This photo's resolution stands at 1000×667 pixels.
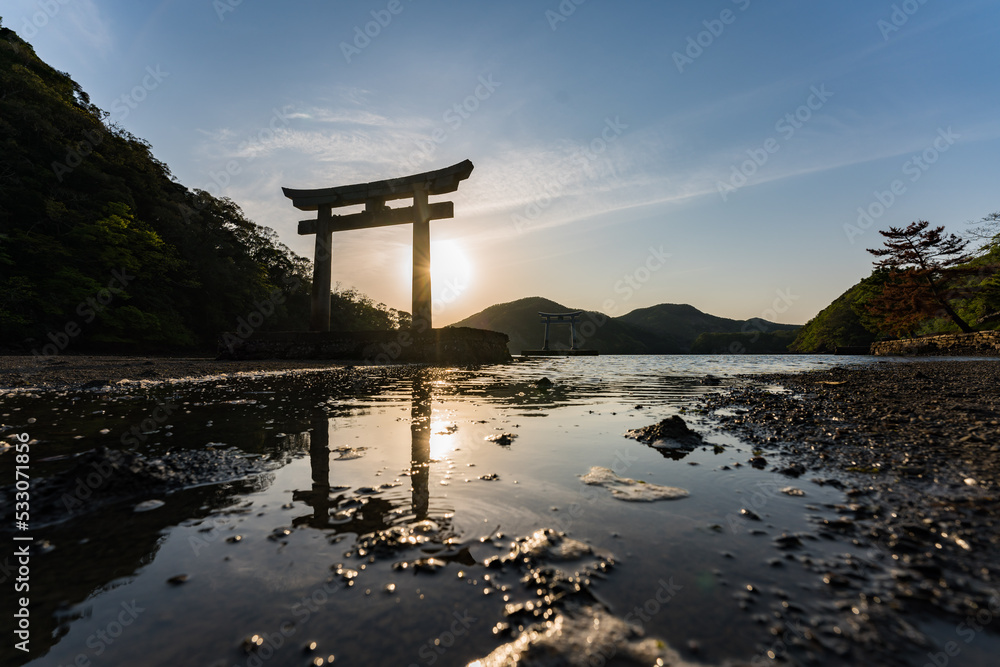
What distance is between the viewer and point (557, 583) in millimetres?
1534

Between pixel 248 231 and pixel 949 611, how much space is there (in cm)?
Answer: 3602

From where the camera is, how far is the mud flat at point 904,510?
1.31 metres

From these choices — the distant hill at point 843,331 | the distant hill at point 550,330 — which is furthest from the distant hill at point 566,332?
the distant hill at point 843,331

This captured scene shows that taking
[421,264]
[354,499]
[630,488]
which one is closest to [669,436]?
[630,488]

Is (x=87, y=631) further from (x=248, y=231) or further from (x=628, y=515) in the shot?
(x=248, y=231)

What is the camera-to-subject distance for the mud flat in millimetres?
1308

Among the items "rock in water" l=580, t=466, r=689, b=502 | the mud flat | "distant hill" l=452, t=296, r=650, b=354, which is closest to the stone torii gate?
the mud flat

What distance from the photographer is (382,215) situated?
1888 cm

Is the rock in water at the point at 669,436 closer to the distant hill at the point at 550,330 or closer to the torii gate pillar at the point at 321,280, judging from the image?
the torii gate pillar at the point at 321,280

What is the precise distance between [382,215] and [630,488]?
60.8 ft

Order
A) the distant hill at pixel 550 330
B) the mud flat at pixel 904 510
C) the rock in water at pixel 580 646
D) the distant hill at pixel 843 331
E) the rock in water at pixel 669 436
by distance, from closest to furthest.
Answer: the rock in water at pixel 580 646
the mud flat at pixel 904 510
the rock in water at pixel 669 436
the distant hill at pixel 843 331
the distant hill at pixel 550 330

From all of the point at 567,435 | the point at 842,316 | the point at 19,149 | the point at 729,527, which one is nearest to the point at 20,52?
the point at 19,149

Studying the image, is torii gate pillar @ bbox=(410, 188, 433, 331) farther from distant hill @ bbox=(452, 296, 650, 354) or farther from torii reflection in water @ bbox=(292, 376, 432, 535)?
distant hill @ bbox=(452, 296, 650, 354)

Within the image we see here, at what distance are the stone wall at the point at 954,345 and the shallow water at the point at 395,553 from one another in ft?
99.9
